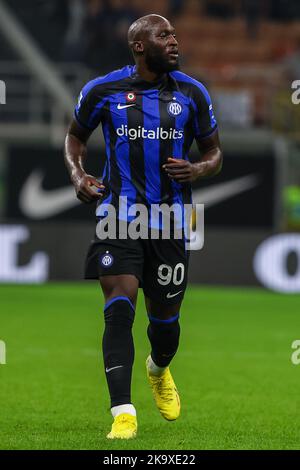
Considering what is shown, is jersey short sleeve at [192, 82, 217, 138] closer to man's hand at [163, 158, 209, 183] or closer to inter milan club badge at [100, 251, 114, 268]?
man's hand at [163, 158, 209, 183]

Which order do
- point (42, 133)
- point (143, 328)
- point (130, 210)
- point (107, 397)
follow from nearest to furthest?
point (130, 210), point (107, 397), point (143, 328), point (42, 133)

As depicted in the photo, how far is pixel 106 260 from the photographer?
5957 mm

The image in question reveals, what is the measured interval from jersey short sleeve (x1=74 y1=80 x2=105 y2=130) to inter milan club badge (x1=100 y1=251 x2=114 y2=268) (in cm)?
77

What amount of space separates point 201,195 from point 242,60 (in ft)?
19.4

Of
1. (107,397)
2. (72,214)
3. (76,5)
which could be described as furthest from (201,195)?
(107,397)

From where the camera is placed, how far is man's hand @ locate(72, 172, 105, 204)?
19.4ft

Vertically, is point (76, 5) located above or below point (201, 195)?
above

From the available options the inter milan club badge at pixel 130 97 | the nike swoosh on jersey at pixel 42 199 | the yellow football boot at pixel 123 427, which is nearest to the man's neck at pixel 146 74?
the inter milan club badge at pixel 130 97

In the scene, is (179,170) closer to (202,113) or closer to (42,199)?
(202,113)

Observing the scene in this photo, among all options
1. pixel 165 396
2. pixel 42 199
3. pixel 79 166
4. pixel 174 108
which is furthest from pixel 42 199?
pixel 174 108

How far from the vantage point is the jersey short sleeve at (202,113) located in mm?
6203

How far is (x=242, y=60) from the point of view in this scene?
77.5 ft

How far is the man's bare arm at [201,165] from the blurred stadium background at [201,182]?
371 centimetres

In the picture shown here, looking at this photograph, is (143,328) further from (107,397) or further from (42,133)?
(42,133)
